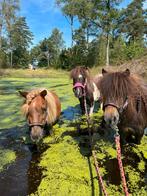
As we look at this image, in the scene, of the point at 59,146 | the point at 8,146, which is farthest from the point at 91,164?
the point at 8,146

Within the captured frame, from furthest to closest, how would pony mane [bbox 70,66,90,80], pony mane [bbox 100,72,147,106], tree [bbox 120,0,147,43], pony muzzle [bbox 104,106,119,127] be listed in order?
tree [bbox 120,0,147,43], pony mane [bbox 70,66,90,80], pony mane [bbox 100,72,147,106], pony muzzle [bbox 104,106,119,127]

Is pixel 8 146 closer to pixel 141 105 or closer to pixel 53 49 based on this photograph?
pixel 141 105

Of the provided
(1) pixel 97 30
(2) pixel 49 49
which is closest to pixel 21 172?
(1) pixel 97 30

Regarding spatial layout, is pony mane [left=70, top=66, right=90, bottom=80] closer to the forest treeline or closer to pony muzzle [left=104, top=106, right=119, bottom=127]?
pony muzzle [left=104, top=106, right=119, bottom=127]

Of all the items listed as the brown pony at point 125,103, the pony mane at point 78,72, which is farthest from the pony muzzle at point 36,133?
the pony mane at point 78,72

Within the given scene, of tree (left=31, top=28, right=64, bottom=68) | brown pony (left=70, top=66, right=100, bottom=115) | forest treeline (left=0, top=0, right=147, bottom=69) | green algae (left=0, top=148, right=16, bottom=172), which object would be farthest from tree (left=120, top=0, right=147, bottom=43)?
green algae (left=0, top=148, right=16, bottom=172)

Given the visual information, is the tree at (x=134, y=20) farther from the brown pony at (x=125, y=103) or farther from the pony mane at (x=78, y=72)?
the brown pony at (x=125, y=103)

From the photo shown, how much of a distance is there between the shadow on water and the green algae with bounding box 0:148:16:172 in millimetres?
83

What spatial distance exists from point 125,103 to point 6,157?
2980 millimetres

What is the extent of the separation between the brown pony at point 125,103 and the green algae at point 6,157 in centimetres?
229

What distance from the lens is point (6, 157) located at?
5953 mm

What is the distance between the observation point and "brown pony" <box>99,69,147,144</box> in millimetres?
4029

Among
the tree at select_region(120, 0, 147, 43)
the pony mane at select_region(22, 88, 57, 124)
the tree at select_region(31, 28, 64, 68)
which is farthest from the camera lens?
the tree at select_region(31, 28, 64, 68)

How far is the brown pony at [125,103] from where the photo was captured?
13.2 feet
